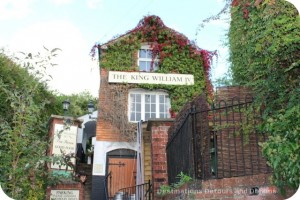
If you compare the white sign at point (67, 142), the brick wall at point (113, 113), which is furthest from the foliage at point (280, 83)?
the brick wall at point (113, 113)

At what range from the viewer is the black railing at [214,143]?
203 inches

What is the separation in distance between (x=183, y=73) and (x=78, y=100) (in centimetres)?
1520

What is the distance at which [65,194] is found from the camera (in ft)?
32.9

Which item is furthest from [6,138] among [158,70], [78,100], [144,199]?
[78,100]

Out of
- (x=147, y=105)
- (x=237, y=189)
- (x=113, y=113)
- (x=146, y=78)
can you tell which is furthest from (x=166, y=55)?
(x=237, y=189)

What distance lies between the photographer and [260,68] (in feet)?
16.7

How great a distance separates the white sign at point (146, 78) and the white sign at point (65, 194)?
19.0ft

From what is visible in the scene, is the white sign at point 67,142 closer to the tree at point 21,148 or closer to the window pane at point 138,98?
the window pane at point 138,98

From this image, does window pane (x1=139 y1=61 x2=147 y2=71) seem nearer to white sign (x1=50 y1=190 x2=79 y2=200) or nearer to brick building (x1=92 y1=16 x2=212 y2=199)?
brick building (x1=92 y1=16 x2=212 y2=199)

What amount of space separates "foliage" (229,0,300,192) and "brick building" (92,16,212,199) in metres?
8.36

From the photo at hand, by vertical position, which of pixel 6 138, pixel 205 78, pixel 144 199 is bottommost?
pixel 144 199

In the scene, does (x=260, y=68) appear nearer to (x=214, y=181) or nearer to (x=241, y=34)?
(x=214, y=181)

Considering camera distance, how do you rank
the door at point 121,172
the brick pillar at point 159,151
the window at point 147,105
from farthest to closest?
the window at point 147,105 < the door at point 121,172 < the brick pillar at point 159,151

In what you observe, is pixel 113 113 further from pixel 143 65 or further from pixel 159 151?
pixel 159 151
